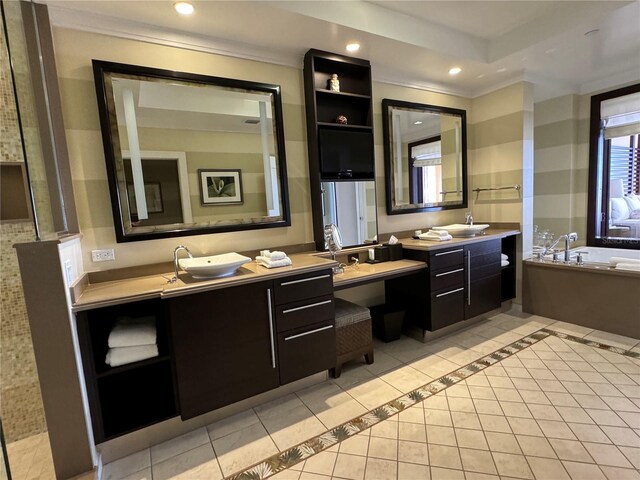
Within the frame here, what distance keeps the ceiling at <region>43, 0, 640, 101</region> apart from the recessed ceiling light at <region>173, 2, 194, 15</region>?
0.16ft

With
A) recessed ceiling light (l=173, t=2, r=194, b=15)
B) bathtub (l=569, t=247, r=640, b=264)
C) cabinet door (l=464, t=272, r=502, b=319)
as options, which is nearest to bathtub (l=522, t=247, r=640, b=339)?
bathtub (l=569, t=247, r=640, b=264)

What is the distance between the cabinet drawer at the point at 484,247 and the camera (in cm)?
308

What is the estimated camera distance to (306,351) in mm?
2195

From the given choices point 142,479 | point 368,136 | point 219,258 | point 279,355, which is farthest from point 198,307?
point 368,136

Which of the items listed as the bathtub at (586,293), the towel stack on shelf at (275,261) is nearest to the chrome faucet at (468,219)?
the bathtub at (586,293)

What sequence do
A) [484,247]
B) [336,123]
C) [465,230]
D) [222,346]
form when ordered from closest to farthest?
[222,346] < [336,123] < [484,247] < [465,230]

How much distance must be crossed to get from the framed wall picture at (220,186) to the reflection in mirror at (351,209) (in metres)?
0.71

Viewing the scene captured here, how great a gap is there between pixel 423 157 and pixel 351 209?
3.88ft

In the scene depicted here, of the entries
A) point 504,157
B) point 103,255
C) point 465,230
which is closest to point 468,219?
point 465,230

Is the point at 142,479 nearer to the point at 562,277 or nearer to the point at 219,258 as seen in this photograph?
the point at 219,258

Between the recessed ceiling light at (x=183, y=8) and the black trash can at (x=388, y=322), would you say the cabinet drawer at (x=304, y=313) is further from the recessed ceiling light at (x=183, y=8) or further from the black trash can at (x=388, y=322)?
the recessed ceiling light at (x=183, y=8)

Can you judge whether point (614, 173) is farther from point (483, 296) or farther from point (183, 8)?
point (183, 8)

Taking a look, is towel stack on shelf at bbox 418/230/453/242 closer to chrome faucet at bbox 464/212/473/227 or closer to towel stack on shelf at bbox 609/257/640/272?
chrome faucet at bbox 464/212/473/227

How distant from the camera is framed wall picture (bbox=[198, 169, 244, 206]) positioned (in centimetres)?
234
